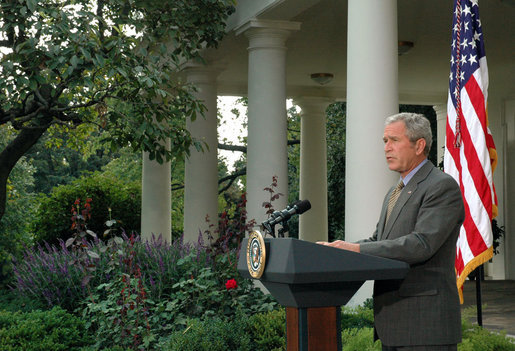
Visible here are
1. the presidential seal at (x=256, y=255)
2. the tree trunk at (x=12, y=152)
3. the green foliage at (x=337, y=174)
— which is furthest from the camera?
the green foliage at (x=337, y=174)

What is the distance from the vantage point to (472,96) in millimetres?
8148

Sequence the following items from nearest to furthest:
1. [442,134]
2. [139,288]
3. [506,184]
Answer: [139,288], [506,184], [442,134]

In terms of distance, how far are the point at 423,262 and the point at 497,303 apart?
10.7 m

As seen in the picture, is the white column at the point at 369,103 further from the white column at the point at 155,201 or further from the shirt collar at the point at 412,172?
the white column at the point at 155,201

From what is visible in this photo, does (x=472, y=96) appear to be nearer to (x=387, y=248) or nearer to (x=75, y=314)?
(x=387, y=248)

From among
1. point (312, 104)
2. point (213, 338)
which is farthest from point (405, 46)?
point (213, 338)

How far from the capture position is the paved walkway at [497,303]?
434 inches

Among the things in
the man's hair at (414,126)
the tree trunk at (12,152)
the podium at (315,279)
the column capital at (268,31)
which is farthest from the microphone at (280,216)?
the tree trunk at (12,152)

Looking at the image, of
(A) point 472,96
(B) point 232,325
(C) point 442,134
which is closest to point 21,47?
(B) point 232,325

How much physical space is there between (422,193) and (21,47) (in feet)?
26.2

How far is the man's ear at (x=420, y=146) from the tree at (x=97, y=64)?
6811 millimetres

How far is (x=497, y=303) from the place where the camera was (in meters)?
13.8

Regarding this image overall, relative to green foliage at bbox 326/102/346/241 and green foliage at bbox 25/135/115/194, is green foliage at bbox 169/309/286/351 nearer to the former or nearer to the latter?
green foliage at bbox 326/102/346/241

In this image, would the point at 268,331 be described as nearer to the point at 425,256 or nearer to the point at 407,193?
the point at 407,193
